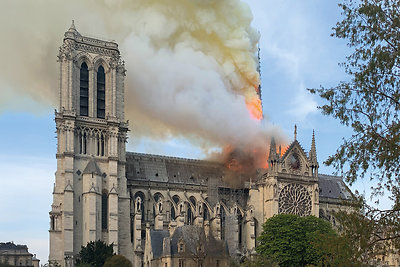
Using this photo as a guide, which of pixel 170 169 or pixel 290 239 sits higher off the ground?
pixel 170 169

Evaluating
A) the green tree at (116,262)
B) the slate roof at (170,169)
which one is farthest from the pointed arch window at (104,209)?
the green tree at (116,262)

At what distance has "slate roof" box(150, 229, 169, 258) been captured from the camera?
78375mm

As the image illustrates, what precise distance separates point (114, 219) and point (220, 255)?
19.6 m

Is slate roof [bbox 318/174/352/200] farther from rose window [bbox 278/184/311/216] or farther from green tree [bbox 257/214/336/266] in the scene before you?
green tree [bbox 257/214/336/266]

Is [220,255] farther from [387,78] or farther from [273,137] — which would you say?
[387,78]

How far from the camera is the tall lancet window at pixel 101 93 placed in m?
94.3

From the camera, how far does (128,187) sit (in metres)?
95.8

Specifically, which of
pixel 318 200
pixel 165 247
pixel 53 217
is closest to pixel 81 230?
pixel 53 217

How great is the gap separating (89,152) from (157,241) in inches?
739

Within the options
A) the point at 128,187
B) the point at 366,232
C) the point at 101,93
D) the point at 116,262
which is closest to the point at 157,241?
the point at 116,262

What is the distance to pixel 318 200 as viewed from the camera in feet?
334

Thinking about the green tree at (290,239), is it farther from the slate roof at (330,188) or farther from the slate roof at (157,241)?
the slate roof at (330,188)

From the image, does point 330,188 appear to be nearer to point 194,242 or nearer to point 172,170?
point 172,170

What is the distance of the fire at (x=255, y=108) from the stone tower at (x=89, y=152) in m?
22.1
